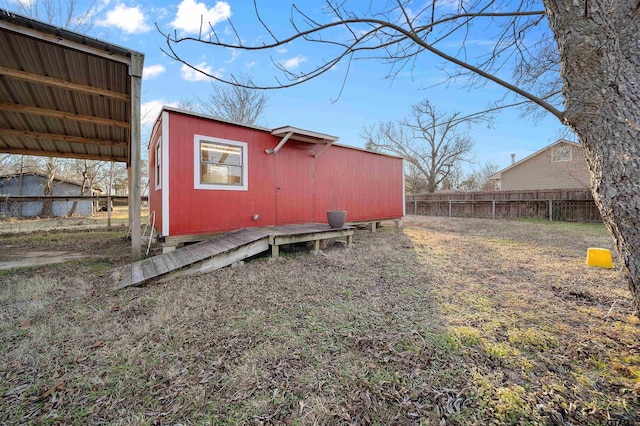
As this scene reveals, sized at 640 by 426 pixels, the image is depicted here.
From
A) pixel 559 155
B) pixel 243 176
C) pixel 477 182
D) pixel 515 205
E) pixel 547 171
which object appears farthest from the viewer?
pixel 477 182

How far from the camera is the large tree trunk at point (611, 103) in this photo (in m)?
1.52

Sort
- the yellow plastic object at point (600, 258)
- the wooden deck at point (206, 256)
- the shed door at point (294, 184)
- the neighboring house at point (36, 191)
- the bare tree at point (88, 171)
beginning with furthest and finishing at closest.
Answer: the bare tree at point (88, 171), the neighboring house at point (36, 191), the shed door at point (294, 184), the yellow plastic object at point (600, 258), the wooden deck at point (206, 256)

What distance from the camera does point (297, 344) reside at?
213 centimetres

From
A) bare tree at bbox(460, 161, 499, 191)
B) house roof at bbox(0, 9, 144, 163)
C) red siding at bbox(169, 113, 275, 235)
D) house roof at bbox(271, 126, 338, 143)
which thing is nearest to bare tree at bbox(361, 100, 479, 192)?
bare tree at bbox(460, 161, 499, 191)

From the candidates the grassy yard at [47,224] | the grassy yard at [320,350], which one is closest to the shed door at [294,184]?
the grassy yard at [320,350]

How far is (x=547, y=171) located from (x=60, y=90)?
21414 mm

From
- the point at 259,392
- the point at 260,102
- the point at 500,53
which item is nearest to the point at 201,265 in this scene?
the point at 259,392

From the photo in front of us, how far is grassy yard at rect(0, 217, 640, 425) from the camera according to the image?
1494 millimetres

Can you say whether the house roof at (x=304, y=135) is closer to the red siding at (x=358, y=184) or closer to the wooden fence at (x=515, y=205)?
the red siding at (x=358, y=184)

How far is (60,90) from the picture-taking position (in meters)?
4.96

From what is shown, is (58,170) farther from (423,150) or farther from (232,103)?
(423,150)

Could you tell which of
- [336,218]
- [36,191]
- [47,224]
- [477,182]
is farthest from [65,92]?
[477,182]

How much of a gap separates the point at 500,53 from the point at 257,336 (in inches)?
165

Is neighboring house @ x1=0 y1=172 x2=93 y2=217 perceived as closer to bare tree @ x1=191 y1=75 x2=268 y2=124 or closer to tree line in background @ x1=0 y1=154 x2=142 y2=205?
tree line in background @ x1=0 y1=154 x2=142 y2=205
